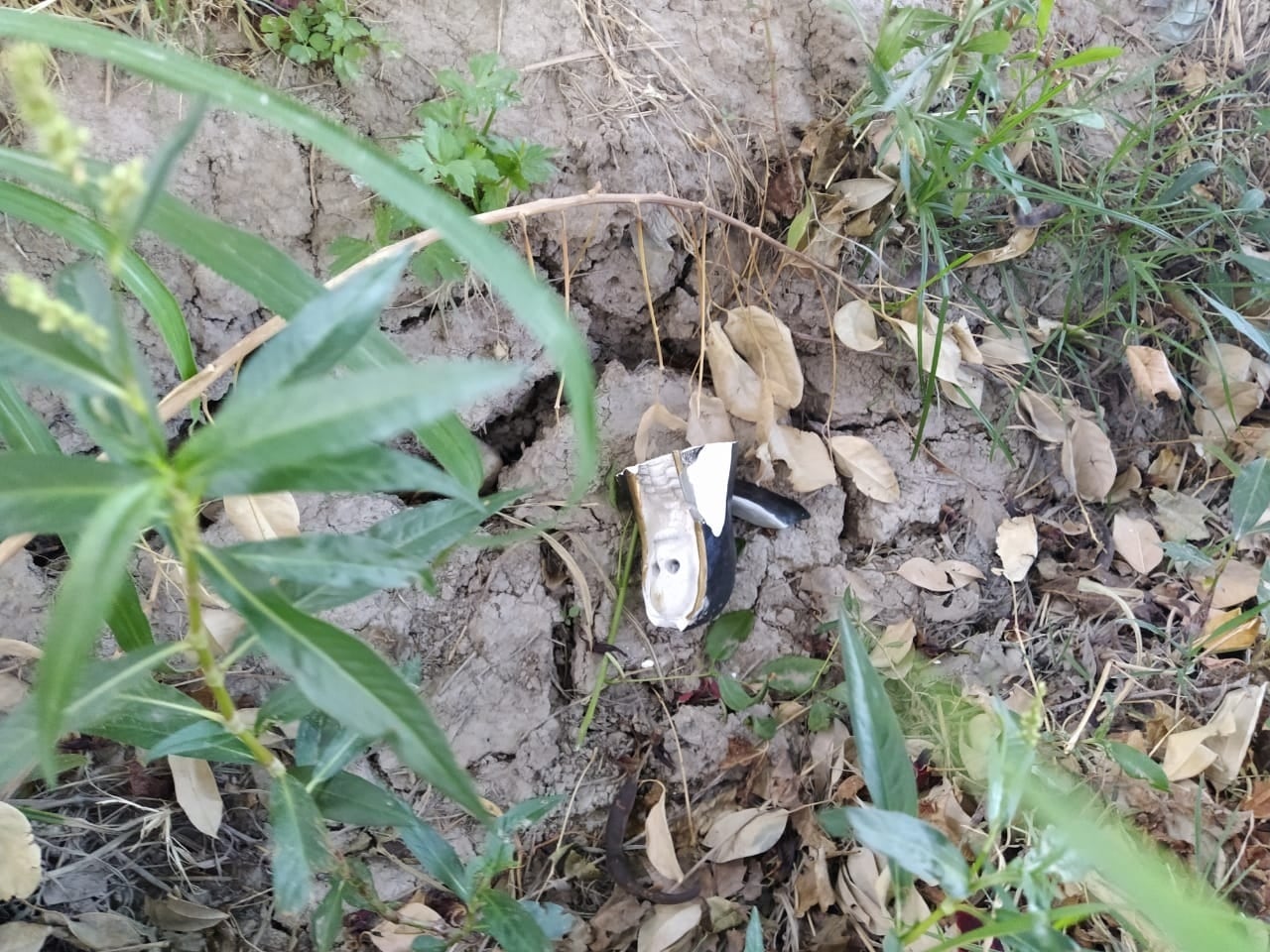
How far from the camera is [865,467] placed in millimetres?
1471

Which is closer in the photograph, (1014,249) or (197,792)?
(197,792)

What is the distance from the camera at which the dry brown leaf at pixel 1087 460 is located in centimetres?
153

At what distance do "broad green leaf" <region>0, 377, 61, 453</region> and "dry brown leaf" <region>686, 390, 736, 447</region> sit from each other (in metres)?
0.91

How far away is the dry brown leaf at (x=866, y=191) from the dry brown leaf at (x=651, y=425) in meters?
0.52

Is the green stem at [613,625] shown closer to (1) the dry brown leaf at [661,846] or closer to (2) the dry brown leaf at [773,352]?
(1) the dry brown leaf at [661,846]

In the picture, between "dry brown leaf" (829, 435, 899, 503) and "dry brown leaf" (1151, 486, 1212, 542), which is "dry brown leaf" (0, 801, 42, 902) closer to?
"dry brown leaf" (829, 435, 899, 503)

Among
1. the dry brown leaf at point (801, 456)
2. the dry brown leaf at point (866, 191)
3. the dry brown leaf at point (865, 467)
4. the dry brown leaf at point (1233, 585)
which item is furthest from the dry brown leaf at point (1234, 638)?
the dry brown leaf at point (866, 191)

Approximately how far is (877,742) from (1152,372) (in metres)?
1.12

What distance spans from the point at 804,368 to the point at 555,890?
992 mm

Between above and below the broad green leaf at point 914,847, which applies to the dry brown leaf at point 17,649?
above

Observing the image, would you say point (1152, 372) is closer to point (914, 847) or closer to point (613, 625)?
point (613, 625)

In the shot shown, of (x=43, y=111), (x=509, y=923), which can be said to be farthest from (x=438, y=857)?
(x=43, y=111)

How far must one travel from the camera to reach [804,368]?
1.55 m

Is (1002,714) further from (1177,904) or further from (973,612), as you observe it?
(973,612)
